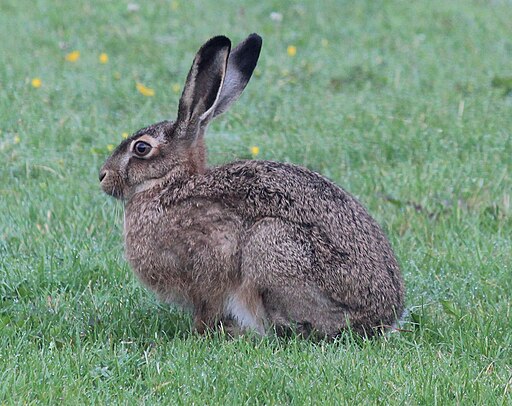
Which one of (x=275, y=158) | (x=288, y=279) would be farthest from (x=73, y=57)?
(x=288, y=279)

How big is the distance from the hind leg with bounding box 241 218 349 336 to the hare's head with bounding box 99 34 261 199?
72 cm

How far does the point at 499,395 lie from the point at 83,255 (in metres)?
2.67

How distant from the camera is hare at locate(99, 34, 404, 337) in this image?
4887 mm

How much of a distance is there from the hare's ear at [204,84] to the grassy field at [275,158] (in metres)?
0.98

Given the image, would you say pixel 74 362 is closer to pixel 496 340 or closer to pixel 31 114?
pixel 496 340

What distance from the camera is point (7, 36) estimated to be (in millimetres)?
10578

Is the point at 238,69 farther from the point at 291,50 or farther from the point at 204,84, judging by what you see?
the point at 291,50

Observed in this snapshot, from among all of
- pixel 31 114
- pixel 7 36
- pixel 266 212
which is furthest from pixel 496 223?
pixel 7 36

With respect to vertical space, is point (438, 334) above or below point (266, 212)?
below

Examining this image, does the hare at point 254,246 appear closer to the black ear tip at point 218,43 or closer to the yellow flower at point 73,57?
the black ear tip at point 218,43

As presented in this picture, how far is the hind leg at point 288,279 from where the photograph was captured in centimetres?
484

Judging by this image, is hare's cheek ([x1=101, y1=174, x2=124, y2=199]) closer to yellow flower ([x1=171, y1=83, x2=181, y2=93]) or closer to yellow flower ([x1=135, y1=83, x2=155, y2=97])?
yellow flower ([x1=135, y1=83, x2=155, y2=97])

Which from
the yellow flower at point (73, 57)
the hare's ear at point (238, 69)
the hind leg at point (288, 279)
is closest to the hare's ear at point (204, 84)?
the hare's ear at point (238, 69)

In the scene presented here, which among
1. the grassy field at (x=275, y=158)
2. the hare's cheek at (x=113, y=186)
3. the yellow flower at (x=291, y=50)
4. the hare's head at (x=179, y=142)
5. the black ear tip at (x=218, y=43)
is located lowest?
the grassy field at (x=275, y=158)
